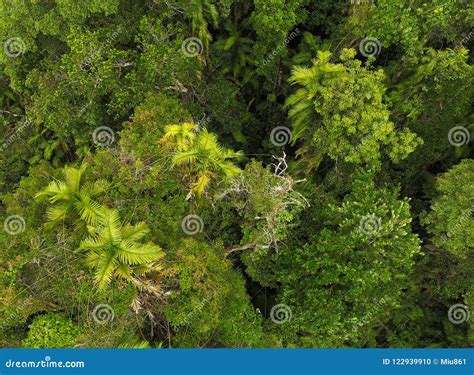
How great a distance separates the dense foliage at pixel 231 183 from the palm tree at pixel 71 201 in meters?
0.05

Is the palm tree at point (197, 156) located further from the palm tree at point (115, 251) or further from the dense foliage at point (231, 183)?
the palm tree at point (115, 251)

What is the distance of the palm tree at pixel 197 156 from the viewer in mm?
9023

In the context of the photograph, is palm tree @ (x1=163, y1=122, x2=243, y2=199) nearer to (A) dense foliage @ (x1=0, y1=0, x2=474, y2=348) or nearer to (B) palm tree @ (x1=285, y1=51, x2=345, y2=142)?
(A) dense foliage @ (x1=0, y1=0, x2=474, y2=348)

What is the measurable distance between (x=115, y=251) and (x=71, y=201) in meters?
1.81

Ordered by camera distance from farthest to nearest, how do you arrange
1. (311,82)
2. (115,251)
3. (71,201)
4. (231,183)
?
(311,82) → (231,183) → (71,201) → (115,251)

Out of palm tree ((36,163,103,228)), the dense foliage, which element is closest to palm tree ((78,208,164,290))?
the dense foliage

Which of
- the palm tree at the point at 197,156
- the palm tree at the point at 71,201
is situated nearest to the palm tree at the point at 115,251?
the palm tree at the point at 71,201

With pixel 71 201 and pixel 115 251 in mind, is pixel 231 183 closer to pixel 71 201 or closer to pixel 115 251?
pixel 115 251

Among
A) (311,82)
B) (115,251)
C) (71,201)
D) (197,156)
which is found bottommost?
(115,251)

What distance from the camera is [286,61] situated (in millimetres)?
12047

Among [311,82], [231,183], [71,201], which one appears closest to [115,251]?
[71,201]

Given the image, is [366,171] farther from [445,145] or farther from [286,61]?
[286,61]

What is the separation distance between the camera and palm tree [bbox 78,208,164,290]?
26.3 feet

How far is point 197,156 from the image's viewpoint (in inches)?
357
